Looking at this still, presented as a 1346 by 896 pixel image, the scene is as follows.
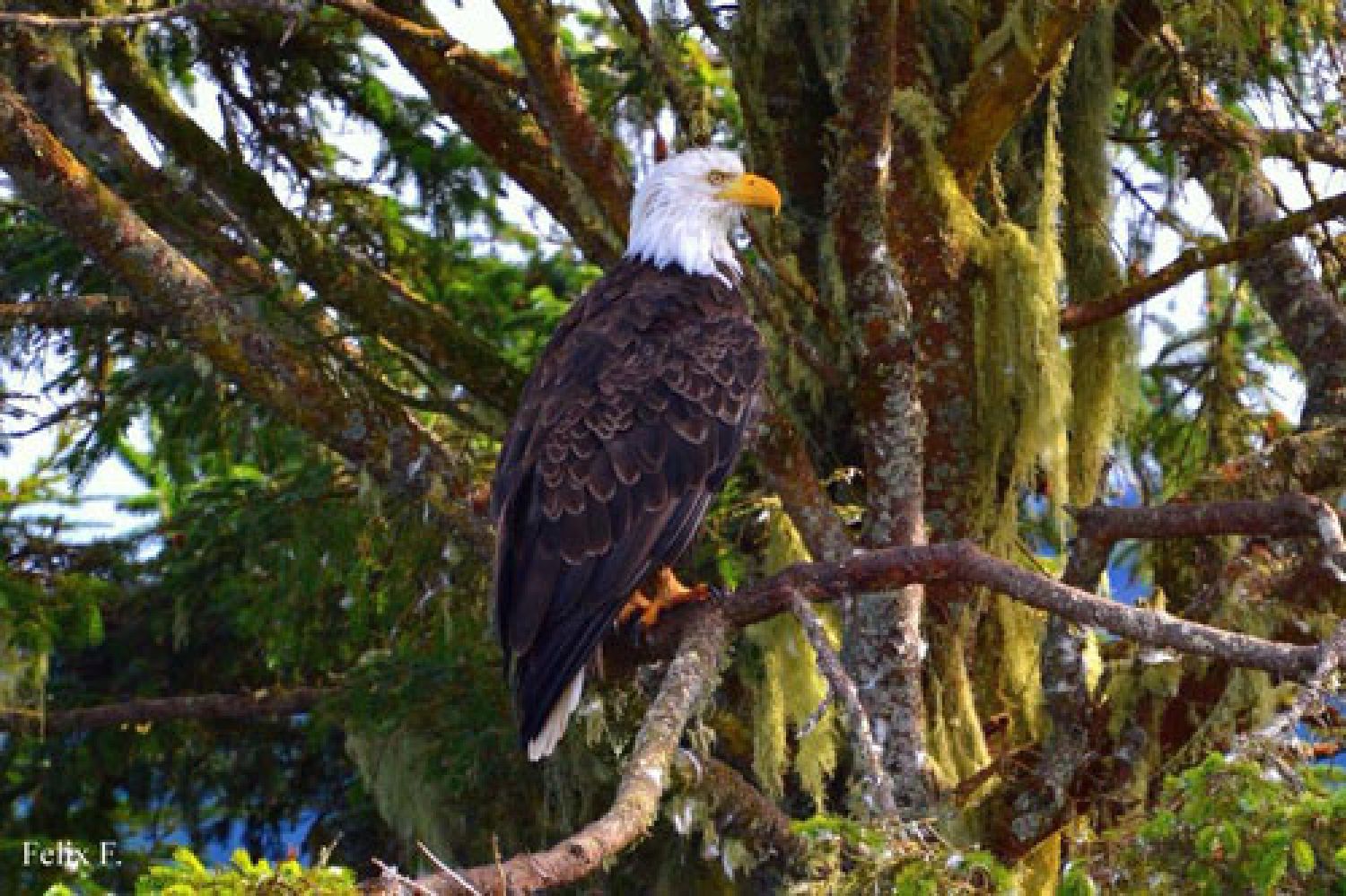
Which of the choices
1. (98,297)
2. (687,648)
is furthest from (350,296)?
(687,648)

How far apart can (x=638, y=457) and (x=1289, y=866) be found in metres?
2.58

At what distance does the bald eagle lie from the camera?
494 cm

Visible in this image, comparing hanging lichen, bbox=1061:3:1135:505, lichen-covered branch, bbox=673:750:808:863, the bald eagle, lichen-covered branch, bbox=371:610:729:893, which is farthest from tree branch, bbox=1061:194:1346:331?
lichen-covered branch, bbox=371:610:729:893

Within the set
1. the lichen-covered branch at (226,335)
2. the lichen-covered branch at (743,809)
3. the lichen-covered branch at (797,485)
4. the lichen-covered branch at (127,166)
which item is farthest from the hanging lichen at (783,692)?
the lichen-covered branch at (127,166)

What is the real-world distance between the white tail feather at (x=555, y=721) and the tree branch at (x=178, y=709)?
2.16m

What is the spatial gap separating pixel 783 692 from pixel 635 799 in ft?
8.07

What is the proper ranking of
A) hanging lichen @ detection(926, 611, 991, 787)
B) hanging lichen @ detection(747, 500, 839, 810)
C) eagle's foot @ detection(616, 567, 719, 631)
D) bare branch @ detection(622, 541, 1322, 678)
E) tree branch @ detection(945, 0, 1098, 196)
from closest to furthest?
bare branch @ detection(622, 541, 1322, 678) → eagle's foot @ detection(616, 567, 719, 631) → tree branch @ detection(945, 0, 1098, 196) → hanging lichen @ detection(747, 500, 839, 810) → hanging lichen @ detection(926, 611, 991, 787)

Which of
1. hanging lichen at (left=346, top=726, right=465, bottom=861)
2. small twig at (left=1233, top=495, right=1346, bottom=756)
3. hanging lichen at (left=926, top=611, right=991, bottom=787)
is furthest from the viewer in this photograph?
hanging lichen at (left=346, top=726, right=465, bottom=861)

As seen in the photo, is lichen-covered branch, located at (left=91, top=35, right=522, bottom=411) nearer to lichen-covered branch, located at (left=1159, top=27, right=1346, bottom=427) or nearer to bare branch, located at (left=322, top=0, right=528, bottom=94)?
bare branch, located at (left=322, top=0, right=528, bottom=94)

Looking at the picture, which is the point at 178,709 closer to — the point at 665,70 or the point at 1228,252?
the point at 665,70

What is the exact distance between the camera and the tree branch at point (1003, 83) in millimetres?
5496

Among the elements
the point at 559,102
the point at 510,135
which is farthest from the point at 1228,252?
the point at 510,135

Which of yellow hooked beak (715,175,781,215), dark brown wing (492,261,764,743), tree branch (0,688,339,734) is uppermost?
yellow hooked beak (715,175,781,215)

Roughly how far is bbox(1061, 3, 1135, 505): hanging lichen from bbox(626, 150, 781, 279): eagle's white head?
1.17 meters
